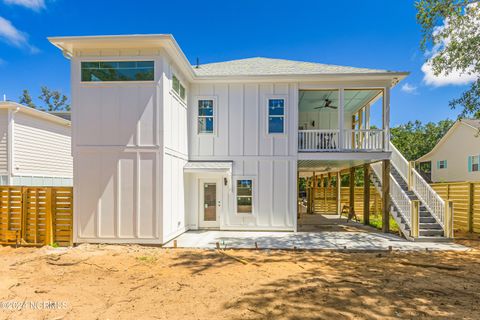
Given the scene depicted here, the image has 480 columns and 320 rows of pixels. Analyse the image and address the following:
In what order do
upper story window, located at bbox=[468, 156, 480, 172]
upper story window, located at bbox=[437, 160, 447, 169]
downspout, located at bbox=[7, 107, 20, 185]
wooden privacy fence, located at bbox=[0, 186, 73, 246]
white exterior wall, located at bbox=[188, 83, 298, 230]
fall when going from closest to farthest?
wooden privacy fence, located at bbox=[0, 186, 73, 246]
white exterior wall, located at bbox=[188, 83, 298, 230]
downspout, located at bbox=[7, 107, 20, 185]
upper story window, located at bbox=[468, 156, 480, 172]
upper story window, located at bbox=[437, 160, 447, 169]

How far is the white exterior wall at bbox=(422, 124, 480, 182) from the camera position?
61.4 feet

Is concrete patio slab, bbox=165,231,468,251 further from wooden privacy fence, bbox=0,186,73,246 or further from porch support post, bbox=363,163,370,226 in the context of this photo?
wooden privacy fence, bbox=0,186,73,246

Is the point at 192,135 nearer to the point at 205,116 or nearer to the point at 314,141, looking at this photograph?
the point at 205,116

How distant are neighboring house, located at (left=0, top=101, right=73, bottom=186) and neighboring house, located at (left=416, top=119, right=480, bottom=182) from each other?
26515 millimetres

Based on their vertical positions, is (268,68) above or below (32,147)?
above

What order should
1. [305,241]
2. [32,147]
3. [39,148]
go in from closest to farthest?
[305,241]
[32,147]
[39,148]

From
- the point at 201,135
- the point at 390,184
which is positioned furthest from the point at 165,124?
the point at 390,184

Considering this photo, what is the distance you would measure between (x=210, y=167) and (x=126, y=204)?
333cm

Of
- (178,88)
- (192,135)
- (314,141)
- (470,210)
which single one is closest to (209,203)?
(192,135)

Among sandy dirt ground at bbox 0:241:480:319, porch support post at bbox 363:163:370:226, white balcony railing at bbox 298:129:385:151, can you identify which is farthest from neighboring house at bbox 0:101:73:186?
porch support post at bbox 363:163:370:226

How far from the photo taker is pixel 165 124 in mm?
7949

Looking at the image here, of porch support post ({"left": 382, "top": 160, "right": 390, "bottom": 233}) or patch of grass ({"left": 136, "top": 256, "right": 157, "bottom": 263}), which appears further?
porch support post ({"left": 382, "top": 160, "right": 390, "bottom": 233})

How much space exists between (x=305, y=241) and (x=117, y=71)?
8.10 m

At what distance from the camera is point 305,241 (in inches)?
337
